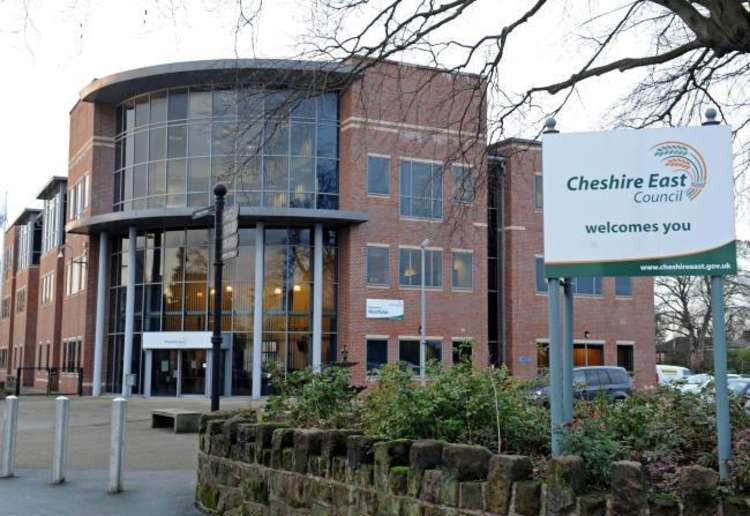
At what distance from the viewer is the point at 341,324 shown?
117 feet

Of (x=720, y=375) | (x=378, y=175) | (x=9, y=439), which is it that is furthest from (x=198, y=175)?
(x=720, y=375)

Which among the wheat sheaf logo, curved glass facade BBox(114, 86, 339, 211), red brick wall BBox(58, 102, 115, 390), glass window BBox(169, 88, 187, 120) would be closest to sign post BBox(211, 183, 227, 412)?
the wheat sheaf logo

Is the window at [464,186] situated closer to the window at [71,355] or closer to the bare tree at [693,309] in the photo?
the window at [71,355]

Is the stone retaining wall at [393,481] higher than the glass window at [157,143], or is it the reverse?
the glass window at [157,143]

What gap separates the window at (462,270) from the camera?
3784 centimetres

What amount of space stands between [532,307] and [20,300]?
4037 centimetres

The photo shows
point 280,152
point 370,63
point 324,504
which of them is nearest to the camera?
point 324,504

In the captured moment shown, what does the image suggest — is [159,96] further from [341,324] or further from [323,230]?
[341,324]

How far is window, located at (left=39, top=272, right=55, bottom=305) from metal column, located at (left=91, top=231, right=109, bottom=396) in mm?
12053

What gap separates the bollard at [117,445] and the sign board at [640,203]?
615cm

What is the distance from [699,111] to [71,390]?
3574 cm

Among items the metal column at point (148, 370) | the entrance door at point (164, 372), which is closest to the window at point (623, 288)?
the entrance door at point (164, 372)

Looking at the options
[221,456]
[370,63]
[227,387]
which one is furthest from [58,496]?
[227,387]

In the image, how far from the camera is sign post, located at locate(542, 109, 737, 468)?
5504mm
